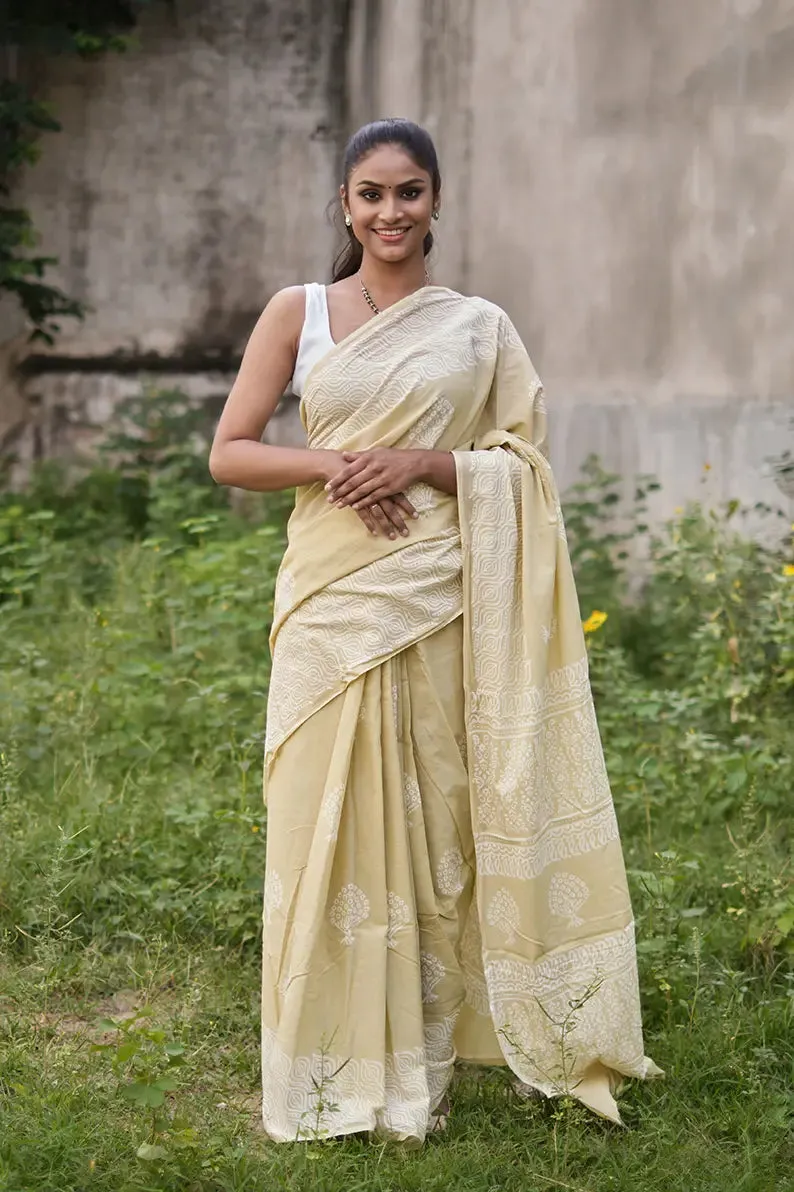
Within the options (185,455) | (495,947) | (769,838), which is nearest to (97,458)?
(185,455)

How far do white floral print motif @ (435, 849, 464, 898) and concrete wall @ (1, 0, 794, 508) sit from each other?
141 inches

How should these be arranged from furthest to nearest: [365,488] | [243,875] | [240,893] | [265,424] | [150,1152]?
[243,875] → [240,893] → [265,424] → [365,488] → [150,1152]

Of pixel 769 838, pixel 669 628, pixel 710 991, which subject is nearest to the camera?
pixel 710 991

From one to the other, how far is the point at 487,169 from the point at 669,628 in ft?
9.38

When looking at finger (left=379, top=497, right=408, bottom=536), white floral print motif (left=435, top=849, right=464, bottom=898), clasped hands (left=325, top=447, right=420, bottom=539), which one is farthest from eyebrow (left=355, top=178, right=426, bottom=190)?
white floral print motif (left=435, top=849, right=464, bottom=898)

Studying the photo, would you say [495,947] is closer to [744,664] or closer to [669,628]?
→ [744,664]

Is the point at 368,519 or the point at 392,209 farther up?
the point at 392,209

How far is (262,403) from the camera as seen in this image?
3109 millimetres

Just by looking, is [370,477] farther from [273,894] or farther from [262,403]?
[273,894]

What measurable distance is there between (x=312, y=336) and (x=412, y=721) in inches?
32.6

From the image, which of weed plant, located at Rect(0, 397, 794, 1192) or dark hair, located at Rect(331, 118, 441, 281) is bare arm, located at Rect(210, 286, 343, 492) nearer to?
dark hair, located at Rect(331, 118, 441, 281)

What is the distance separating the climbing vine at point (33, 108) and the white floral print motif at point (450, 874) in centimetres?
600

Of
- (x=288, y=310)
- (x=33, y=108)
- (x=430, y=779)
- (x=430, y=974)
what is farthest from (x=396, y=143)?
(x=33, y=108)

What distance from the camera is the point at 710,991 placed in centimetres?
359
